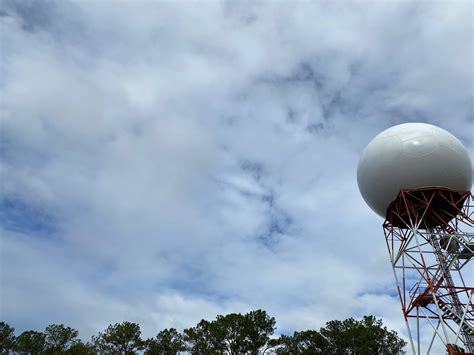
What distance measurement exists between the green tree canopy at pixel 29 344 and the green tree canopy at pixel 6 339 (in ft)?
2.39

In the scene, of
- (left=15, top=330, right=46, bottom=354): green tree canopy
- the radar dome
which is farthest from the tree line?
the radar dome

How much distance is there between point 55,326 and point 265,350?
31.3m

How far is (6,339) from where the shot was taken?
49.5m

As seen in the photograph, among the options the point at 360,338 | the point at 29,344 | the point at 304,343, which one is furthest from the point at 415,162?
the point at 29,344

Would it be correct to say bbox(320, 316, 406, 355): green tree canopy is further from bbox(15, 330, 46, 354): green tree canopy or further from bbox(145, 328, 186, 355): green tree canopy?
bbox(15, 330, 46, 354): green tree canopy

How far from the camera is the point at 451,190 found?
25125 millimetres

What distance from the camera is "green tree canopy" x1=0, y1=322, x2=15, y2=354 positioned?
1928 inches

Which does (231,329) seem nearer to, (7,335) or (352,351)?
(352,351)

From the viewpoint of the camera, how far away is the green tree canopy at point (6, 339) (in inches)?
1928

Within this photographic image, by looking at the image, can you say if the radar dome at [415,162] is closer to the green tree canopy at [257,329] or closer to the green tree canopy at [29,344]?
the green tree canopy at [257,329]

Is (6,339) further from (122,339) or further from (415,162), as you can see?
(415,162)

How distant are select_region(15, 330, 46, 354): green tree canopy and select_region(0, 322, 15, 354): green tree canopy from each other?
2.39 ft

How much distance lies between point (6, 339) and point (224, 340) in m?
30.3

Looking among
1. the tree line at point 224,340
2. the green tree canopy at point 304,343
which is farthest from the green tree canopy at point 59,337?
the green tree canopy at point 304,343
